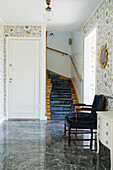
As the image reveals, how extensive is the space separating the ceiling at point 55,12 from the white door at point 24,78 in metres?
0.71

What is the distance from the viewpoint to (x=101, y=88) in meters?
4.23

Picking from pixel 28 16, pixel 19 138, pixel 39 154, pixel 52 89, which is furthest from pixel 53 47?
pixel 39 154

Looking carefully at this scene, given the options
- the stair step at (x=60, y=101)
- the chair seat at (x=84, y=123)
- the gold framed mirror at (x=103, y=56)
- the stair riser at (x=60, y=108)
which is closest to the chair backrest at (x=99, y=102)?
the chair seat at (x=84, y=123)

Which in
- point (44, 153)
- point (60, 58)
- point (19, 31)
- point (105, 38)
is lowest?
point (44, 153)

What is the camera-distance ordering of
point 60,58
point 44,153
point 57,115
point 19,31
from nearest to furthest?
point 44,153
point 19,31
point 57,115
point 60,58

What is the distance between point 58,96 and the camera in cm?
704

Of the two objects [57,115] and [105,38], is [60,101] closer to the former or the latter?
[57,115]

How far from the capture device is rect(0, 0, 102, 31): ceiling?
4344mm

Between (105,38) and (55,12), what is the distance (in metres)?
1.62

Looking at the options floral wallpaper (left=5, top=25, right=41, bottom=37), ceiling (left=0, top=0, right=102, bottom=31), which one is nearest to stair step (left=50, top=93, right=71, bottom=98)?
floral wallpaper (left=5, top=25, right=41, bottom=37)

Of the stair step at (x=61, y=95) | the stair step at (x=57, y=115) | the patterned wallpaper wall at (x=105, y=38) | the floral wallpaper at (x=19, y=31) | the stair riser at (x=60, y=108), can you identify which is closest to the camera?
the patterned wallpaper wall at (x=105, y=38)

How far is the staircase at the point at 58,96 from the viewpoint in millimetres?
6373

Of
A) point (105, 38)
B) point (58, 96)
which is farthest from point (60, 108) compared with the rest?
point (105, 38)

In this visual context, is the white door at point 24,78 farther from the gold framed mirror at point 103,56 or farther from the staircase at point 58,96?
the gold framed mirror at point 103,56
